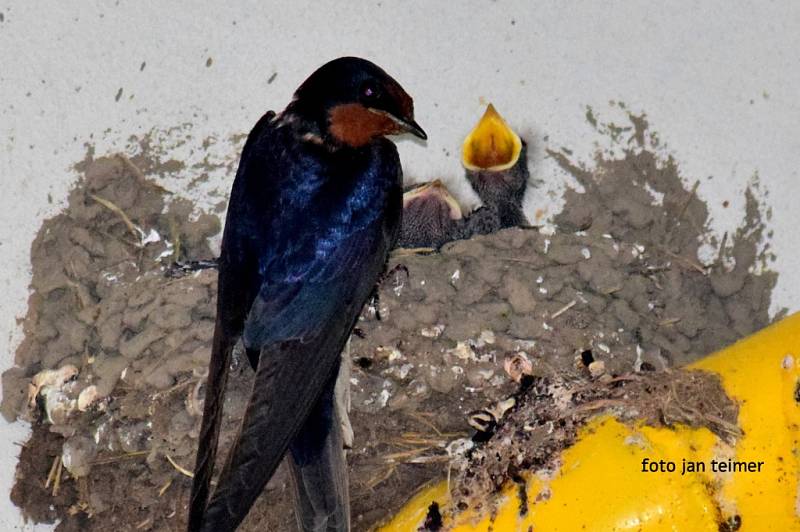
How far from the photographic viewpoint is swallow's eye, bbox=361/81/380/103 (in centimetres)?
271

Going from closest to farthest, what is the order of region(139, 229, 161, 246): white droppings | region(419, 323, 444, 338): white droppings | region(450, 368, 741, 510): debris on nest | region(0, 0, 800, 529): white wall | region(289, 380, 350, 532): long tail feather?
region(450, 368, 741, 510): debris on nest, region(289, 380, 350, 532): long tail feather, region(419, 323, 444, 338): white droppings, region(0, 0, 800, 529): white wall, region(139, 229, 161, 246): white droppings

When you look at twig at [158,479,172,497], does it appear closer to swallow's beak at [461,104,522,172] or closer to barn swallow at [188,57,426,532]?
barn swallow at [188,57,426,532]

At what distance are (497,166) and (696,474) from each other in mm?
1233

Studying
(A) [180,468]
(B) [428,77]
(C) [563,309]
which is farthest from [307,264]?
(B) [428,77]

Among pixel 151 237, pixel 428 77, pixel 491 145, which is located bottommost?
pixel 151 237

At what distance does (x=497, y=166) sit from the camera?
3.29 meters

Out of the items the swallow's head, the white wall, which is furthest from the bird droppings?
the swallow's head

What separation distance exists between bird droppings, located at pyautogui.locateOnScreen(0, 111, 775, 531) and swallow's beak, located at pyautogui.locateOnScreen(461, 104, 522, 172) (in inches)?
8.9

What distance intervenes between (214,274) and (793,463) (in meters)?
1.45

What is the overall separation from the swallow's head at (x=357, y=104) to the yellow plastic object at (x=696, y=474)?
0.80m

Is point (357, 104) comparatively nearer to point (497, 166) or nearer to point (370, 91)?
point (370, 91)

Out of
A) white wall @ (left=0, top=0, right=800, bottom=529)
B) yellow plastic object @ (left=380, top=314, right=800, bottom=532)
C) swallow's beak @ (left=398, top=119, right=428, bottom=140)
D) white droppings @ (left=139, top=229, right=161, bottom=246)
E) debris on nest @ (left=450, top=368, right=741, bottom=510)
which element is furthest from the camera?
white droppings @ (left=139, top=229, right=161, bottom=246)

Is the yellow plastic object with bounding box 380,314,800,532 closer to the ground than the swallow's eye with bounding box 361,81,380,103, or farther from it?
closer to the ground

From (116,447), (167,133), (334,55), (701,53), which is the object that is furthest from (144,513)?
(701,53)
